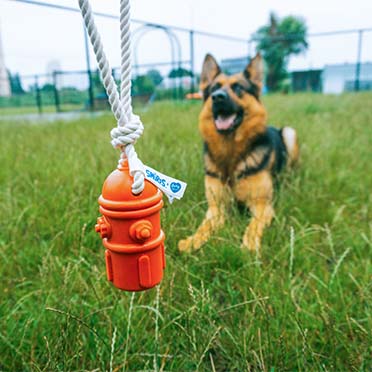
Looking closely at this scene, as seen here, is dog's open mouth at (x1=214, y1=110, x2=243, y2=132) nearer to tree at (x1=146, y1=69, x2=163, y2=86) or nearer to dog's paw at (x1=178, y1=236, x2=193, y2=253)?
dog's paw at (x1=178, y1=236, x2=193, y2=253)

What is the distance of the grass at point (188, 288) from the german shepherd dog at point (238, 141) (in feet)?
0.43

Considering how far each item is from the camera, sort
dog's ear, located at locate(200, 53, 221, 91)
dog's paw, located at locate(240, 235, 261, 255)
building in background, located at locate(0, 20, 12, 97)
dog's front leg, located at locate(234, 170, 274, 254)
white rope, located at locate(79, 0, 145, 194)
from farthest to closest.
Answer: building in background, located at locate(0, 20, 12, 97) → dog's ear, located at locate(200, 53, 221, 91) → dog's front leg, located at locate(234, 170, 274, 254) → dog's paw, located at locate(240, 235, 261, 255) → white rope, located at locate(79, 0, 145, 194)

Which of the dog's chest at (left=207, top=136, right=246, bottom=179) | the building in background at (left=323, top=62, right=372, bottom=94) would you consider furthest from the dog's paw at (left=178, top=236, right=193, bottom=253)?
the building in background at (left=323, top=62, right=372, bottom=94)

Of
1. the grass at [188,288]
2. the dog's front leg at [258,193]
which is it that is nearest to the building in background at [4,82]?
the grass at [188,288]

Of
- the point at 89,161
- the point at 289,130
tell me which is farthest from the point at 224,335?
the point at 289,130

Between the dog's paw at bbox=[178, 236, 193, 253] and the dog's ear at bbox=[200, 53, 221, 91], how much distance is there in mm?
1346

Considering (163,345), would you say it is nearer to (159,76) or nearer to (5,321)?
(5,321)

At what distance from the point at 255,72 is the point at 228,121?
0.48 meters

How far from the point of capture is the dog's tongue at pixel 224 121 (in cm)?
207

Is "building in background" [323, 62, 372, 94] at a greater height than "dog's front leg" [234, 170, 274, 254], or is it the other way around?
"building in background" [323, 62, 372, 94]

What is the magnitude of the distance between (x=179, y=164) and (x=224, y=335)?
1.23 meters

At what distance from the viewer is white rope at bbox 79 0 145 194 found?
48 cm

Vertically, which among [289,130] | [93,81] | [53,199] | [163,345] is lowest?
[163,345]

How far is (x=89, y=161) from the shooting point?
7.88 ft
